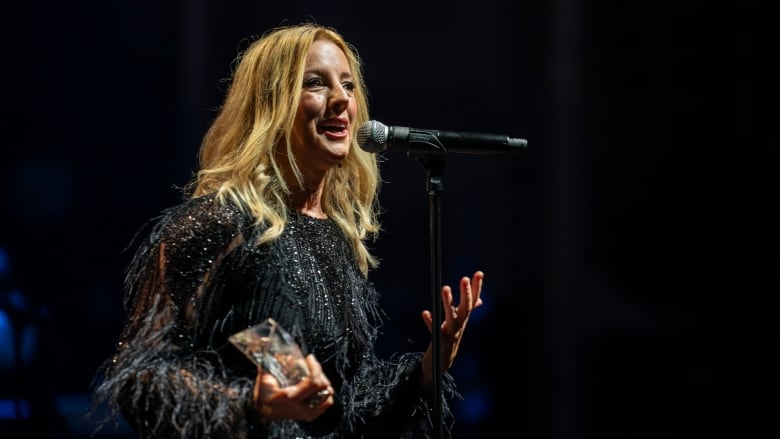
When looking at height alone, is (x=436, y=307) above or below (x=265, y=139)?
below

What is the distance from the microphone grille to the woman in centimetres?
17

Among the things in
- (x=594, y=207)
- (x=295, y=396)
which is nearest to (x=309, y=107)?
(x=295, y=396)

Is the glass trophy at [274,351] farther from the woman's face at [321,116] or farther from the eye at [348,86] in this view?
the eye at [348,86]

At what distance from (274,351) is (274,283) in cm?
26

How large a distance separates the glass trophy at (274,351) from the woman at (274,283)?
0.02 m

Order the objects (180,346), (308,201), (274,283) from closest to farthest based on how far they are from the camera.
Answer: (180,346) < (274,283) < (308,201)

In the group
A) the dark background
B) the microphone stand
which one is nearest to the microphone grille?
the microphone stand

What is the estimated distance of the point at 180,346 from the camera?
1384 millimetres

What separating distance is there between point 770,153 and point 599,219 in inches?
21.6

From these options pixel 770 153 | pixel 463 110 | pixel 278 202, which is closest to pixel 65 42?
pixel 278 202

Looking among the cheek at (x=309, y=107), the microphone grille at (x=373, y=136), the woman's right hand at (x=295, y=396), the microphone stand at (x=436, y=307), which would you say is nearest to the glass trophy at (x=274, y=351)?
the woman's right hand at (x=295, y=396)

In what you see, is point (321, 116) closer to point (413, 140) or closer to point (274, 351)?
point (413, 140)

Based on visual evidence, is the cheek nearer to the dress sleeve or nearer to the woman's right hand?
the dress sleeve

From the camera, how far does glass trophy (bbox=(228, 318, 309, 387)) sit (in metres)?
1.23
